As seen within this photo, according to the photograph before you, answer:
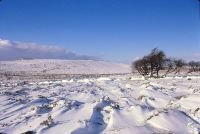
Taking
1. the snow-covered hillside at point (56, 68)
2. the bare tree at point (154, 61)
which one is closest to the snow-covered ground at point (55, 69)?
the snow-covered hillside at point (56, 68)

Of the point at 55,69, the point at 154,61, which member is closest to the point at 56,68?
the point at 55,69

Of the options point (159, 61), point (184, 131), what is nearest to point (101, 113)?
point (184, 131)

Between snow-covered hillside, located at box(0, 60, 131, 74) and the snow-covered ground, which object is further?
snow-covered hillside, located at box(0, 60, 131, 74)

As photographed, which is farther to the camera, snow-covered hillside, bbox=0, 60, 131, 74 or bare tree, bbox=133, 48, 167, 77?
snow-covered hillside, bbox=0, 60, 131, 74

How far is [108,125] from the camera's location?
790 cm

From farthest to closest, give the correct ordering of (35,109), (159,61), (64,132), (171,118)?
(159,61), (35,109), (171,118), (64,132)

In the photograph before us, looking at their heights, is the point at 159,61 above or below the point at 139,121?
above

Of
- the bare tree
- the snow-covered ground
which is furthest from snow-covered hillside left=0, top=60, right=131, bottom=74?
the bare tree

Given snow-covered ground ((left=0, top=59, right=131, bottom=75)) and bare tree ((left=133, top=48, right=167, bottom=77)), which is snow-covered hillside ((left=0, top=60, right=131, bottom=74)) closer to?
snow-covered ground ((left=0, top=59, right=131, bottom=75))

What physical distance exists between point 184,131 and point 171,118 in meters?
0.70

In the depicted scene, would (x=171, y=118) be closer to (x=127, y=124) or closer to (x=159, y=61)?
(x=127, y=124)

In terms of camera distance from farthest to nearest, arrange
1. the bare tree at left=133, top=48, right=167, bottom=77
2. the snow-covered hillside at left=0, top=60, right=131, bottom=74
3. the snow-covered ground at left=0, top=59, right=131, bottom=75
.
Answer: the snow-covered hillside at left=0, top=60, right=131, bottom=74
the snow-covered ground at left=0, top=59, right=131, bottom=75
the bare tree at left=133, top=48, right=167, bottom=77

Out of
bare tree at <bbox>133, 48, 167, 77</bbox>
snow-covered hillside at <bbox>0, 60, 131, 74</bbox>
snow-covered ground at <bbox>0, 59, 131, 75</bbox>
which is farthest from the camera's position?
snow-covered hillside at <bbox>0, 60, 131, 74</bbox>

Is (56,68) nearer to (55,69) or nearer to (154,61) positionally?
(55,69)
